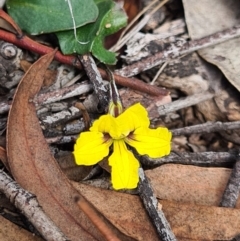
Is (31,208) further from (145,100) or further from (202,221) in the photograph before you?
(145,100)

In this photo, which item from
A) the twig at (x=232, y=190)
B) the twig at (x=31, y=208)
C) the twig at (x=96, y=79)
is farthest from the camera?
the twig at (x=96, y=79)

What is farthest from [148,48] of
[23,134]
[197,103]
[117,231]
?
[117,231]

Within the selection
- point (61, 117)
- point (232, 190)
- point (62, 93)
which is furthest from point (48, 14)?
point (232, 190)

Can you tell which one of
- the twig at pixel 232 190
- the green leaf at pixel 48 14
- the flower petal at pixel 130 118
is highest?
the green leaf at pixel 48 14

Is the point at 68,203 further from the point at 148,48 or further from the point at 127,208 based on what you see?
the point at 148,48

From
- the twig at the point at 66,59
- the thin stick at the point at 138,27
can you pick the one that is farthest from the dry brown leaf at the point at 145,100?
the thin stick at the point at 138,27

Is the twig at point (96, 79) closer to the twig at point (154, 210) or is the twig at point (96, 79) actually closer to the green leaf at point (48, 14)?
the green leaf at point (48, 14)
